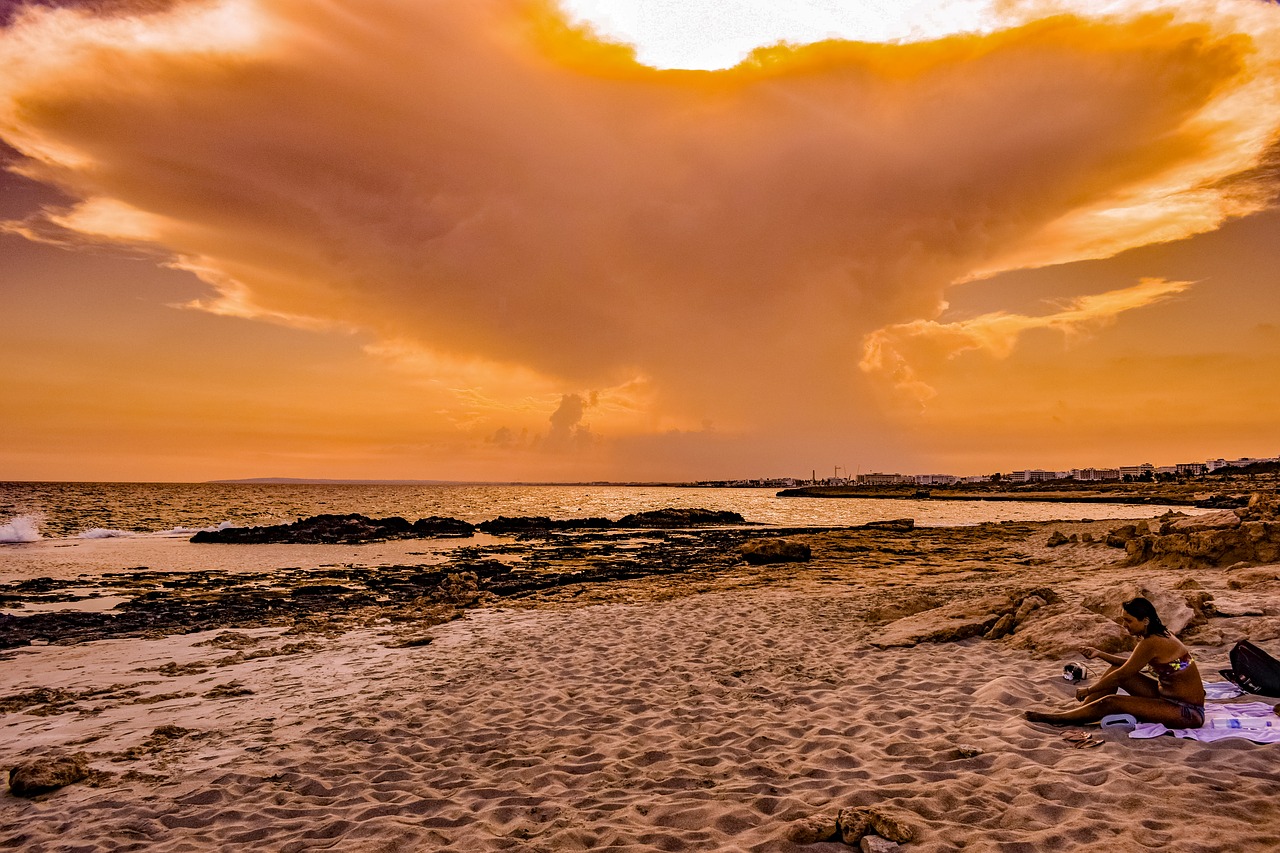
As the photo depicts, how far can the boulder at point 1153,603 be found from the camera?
10.7m

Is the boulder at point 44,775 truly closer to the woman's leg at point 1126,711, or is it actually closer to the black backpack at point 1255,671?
the woman's leg at point 1126,711

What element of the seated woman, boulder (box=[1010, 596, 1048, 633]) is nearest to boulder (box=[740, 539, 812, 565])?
boulder (box=[1010, 596, 1048, 633])

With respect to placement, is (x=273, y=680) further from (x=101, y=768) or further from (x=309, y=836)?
(x=309, y=836)

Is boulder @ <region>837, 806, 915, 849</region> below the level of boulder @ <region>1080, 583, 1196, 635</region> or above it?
below

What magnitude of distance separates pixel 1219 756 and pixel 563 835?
21.2ft

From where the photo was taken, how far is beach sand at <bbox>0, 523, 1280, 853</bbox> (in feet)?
18.4

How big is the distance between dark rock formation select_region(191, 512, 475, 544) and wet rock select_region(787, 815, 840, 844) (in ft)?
146

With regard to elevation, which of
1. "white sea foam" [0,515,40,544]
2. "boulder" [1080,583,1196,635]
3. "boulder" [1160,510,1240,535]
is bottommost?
"white sea foam" [0,515,40,544]

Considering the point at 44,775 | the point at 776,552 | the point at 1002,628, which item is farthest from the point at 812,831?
the point at 776,552

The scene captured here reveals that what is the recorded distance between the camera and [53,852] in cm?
566

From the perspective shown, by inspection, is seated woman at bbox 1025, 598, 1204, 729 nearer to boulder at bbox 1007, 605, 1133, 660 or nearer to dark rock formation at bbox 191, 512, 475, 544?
boulder at bbox 1007, 605, 1133, 660

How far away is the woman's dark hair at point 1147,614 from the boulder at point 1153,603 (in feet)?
11.8

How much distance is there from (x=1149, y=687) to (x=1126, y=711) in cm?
46

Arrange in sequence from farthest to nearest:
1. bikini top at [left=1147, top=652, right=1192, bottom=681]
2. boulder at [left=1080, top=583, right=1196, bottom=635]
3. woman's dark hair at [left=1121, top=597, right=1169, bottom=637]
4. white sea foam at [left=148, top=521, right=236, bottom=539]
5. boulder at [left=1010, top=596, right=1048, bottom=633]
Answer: white sea foam at [left=148, top=521, right=236, bottom=539] < boulder at [left=1010, top=596, right=1048, bottom=633] < boulder at [left=1080, top=583, right=1196, bottom=635] < woman's dark hair at [left=1121, top=597, right=1169, bottom=637] < bikini top at [left=1147, top=652, right=1192, bottom=681]
